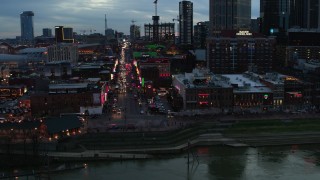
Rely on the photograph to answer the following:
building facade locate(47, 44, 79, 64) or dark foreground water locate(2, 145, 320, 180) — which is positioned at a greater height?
building facade locate(47, 44, 79, 64)

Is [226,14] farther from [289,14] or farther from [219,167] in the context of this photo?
[219,167]

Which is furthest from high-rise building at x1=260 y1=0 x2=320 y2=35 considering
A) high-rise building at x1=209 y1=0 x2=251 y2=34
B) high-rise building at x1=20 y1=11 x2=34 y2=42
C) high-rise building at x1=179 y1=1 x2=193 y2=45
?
high-rise building at x1=20 y1=11 x2=34 y2=42

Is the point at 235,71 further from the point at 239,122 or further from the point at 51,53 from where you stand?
the point at 51,53

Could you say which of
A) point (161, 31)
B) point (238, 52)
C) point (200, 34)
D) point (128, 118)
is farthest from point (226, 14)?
point (128, 118)

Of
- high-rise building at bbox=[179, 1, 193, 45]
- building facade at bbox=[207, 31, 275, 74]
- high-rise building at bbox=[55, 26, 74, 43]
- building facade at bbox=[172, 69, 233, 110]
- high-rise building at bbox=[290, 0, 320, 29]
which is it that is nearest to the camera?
building facade at bbox=[172, 69, 233, 110]

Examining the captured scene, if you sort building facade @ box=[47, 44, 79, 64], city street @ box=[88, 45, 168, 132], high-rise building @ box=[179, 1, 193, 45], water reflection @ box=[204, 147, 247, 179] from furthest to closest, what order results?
1. high-rise building @ box=[179, 1, 193, 45]
2. building facade @ box=[47, 44, 79, 64]
3. city street @ box=[88, 45, 168, 132]
4. water reflection @ box=[204, 147, 247, 179]

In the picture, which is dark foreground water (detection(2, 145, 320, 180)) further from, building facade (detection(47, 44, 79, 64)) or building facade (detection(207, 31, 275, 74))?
building facade (detection(47, 44, 79, 64))

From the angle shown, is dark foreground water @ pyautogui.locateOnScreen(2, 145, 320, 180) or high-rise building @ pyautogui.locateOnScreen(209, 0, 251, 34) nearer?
dark foreground water @ pyautogui.locateOnScreen(2, 145, 320, 180)

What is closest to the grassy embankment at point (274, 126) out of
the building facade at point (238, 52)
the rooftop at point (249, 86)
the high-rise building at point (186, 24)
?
the rooftop at point (249, 86)
